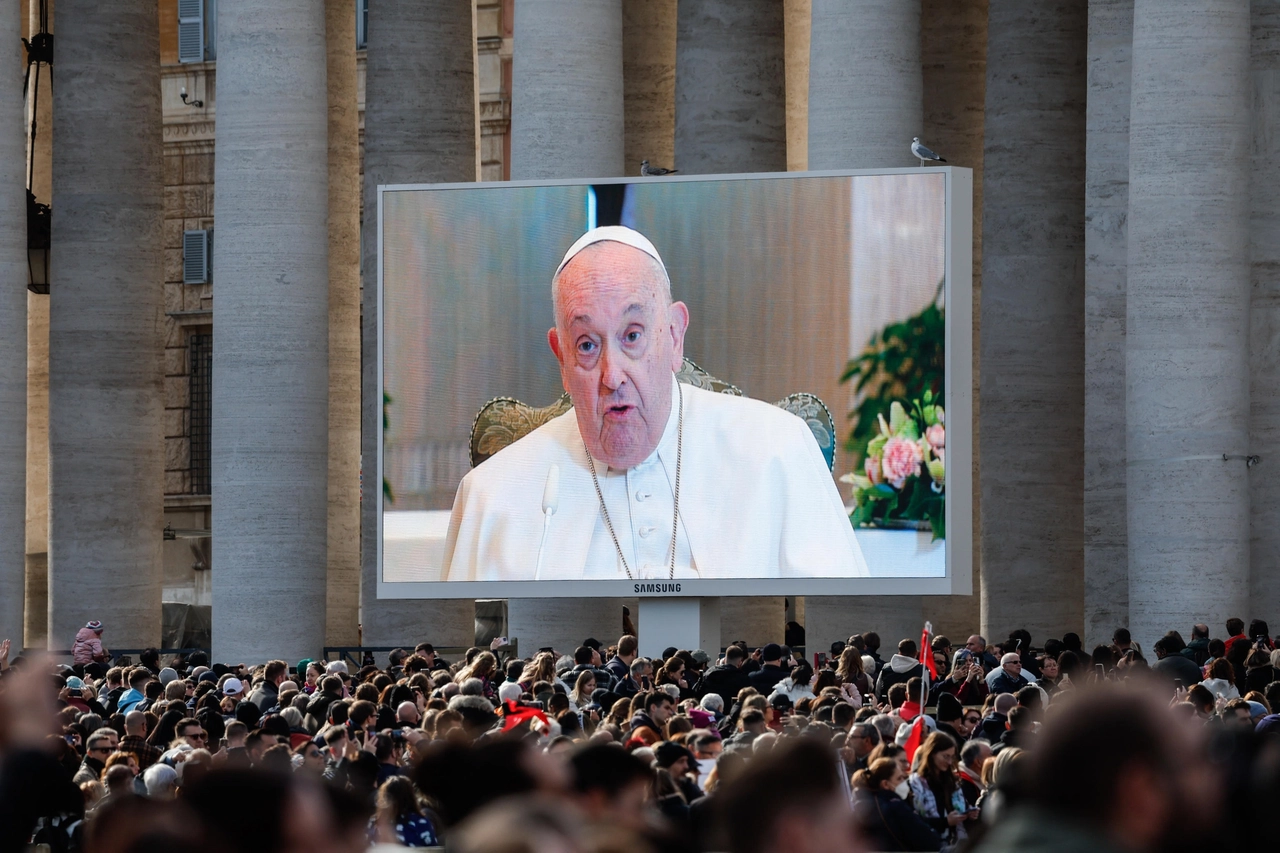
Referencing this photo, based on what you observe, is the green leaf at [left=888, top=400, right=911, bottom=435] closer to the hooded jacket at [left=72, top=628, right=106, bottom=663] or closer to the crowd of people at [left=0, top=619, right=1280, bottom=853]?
the crowd of people at [left=0, top=619, right=1280, bottom=853]

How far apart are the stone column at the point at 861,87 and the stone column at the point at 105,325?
16857mm

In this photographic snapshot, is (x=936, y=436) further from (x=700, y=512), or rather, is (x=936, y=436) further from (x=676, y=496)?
(x=676, y=496)

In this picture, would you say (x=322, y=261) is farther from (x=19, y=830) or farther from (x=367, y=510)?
(x=19, y=830)

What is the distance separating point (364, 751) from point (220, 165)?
25.5 m

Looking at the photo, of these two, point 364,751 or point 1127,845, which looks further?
point 364,751

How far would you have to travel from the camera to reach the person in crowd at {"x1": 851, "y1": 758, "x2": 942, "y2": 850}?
1510 cm

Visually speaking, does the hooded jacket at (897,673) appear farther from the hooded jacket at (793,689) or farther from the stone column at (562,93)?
the stone column at (562,93)

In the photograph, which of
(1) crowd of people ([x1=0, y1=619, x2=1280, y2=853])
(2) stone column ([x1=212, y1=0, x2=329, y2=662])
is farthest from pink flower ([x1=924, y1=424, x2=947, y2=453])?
(2) stone column ([x1=212, y1=0, x2=329, y2=662])

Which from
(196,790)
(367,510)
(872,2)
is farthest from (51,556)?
(196,790)

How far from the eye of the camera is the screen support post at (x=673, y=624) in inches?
1436

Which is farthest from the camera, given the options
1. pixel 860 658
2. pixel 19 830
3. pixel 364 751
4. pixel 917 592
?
pixel 917 592

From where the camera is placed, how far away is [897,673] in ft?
95.8

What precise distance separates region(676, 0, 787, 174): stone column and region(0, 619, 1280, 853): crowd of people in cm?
1371

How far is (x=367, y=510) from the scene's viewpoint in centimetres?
4853
